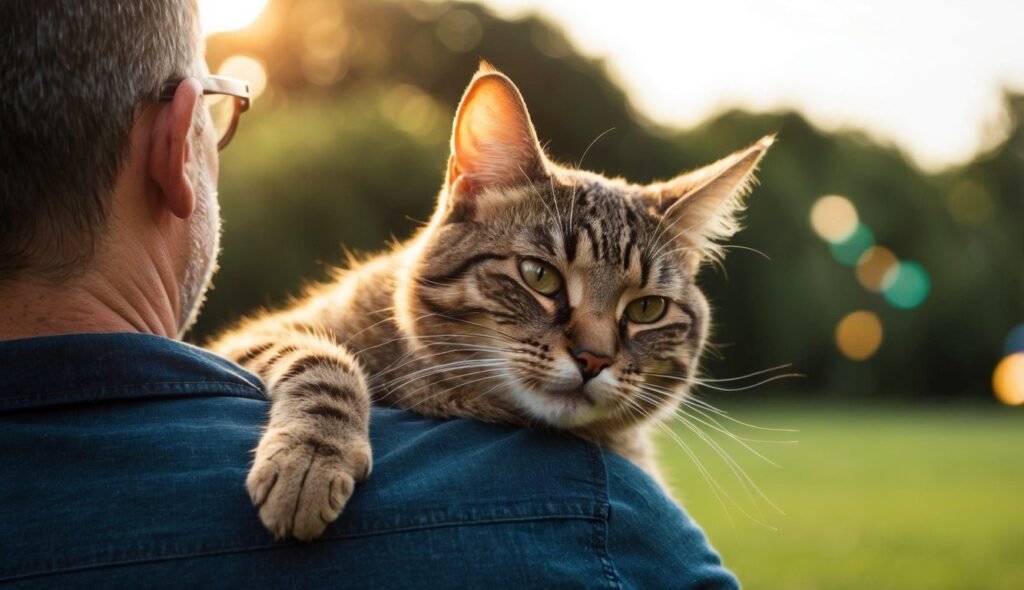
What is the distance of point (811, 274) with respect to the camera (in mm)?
14578

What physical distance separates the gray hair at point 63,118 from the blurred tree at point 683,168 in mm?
7771

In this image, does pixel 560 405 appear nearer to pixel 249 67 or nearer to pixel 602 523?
pixel 602 523

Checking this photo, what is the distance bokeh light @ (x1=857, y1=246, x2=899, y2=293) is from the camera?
1581 cm

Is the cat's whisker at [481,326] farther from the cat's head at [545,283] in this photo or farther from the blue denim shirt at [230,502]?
the blue denim shirt at [230,502]

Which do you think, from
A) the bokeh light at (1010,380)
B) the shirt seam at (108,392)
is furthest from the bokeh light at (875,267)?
the shirt seam at (108,392)

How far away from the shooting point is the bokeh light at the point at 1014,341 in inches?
680

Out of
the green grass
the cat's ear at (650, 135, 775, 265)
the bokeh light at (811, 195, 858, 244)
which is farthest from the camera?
the bokeh light at (811, 195, 858, 244)

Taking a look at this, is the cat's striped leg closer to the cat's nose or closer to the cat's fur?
the cat's fur

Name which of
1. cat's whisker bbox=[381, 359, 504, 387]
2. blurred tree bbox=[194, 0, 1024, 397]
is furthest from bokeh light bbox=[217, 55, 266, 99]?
cat's whisker bbox=[381, 359, 504, 387]

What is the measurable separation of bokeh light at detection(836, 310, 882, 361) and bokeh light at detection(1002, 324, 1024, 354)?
2.97m

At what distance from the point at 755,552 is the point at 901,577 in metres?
0.87

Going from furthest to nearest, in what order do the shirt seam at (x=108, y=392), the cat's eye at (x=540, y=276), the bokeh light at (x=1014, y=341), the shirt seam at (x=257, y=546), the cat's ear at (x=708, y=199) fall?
the bokeh light at (x=1014, y=341)
the cat's ear at (x=708, y=199)
the cat's eye at (x=540, y=276)
the shirt seam at (x=108, y=392)
the shirt seam at (x=257, y=546)

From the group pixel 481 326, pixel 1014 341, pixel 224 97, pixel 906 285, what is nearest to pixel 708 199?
pixel 481 326

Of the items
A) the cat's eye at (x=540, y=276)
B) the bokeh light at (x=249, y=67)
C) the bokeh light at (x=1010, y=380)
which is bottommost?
the bokeh light at (x=249, y=67)
